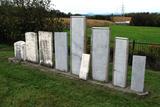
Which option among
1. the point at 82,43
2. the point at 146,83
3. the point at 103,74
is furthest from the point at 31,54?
the point at 146,83

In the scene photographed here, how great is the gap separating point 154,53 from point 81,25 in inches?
174

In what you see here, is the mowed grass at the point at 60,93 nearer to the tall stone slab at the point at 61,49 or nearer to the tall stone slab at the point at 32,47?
the tall stone slab at the point at 61,49

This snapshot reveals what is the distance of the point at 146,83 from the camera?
784 cm

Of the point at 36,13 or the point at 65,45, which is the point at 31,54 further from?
the point at 36,13

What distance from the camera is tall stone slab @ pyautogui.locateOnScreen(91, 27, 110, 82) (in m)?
7.39

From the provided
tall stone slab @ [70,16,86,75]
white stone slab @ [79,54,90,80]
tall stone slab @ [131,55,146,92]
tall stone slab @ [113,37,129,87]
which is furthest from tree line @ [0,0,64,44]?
tall stone slab @ [131,55,146,92]

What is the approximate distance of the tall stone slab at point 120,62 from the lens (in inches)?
277

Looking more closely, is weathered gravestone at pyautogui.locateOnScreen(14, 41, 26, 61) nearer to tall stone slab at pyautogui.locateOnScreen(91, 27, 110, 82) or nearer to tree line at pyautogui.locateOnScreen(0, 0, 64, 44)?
tall stone slab at pyautogui.locateOnScreen(91, 27, 110, 82)

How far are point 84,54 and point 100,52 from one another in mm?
518

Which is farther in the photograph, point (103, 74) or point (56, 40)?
point (56, 40)

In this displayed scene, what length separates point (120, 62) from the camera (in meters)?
7.17

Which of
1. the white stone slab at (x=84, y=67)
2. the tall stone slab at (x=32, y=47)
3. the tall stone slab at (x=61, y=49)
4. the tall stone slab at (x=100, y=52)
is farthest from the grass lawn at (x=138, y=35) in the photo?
the tall stone slab at (x=100, y=52)

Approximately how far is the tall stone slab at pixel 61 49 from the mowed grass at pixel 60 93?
0.38 m

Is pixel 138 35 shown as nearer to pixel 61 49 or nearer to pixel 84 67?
pixel 61 49
